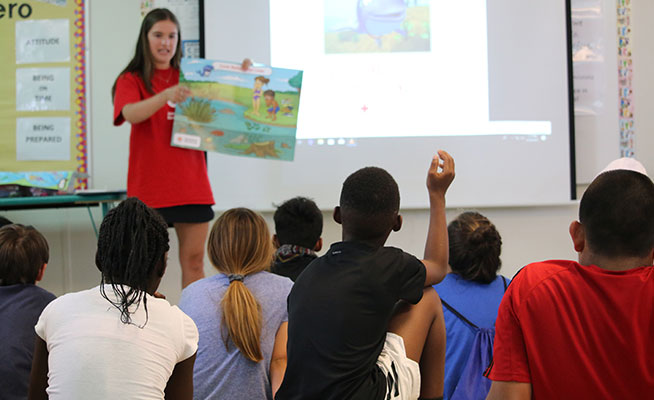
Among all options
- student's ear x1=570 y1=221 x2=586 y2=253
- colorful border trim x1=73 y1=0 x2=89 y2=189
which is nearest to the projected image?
colorful border trim x1=73 y1=0 x2=89 y2=189

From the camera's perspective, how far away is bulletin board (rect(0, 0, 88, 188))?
3.61m

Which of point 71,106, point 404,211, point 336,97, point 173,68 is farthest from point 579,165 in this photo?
point 71,106

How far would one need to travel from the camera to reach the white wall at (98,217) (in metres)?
3.63

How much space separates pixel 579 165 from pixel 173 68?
2.45 m

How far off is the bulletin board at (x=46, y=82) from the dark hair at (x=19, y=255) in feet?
6.25

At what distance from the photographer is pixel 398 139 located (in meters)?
3.54

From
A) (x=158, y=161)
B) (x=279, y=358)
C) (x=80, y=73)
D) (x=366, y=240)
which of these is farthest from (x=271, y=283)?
(x=80, y=73)

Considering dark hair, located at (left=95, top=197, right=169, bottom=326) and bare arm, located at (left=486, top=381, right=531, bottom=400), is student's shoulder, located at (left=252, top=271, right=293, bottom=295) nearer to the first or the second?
dark hair, located at (left=95, top=197, right=169, bottom=326)

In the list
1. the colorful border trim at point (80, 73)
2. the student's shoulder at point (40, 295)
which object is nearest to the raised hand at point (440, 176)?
the student's shoulder at point (40, 295)

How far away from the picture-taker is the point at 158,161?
9.23 ft

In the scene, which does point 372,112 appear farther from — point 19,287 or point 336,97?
point 19,287

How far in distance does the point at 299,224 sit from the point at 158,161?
1.01m

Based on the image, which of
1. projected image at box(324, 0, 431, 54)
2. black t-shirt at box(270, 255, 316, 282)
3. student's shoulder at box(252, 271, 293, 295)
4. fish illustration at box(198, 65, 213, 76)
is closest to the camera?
student's shoulder at box(252, 271, 293, 295)

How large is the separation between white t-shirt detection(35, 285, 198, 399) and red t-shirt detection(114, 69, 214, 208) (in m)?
1.55
